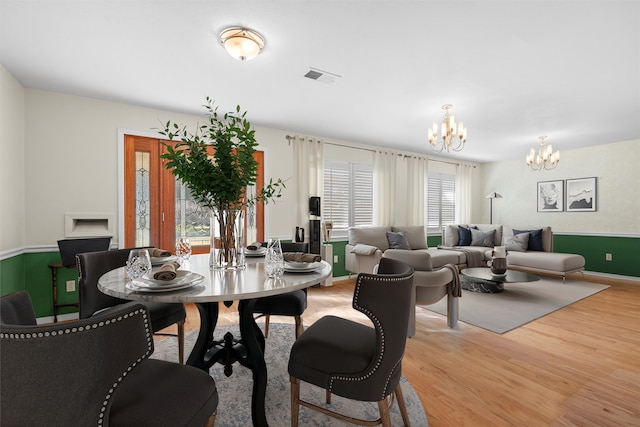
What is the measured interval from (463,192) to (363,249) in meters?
3.59

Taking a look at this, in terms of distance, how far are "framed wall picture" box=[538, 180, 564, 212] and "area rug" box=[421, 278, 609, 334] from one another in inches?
69.1

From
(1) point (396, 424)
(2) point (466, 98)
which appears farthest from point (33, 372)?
(2) point (466, 98)

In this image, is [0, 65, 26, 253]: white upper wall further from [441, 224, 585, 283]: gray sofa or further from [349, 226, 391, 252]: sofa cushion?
[441, 224, 585, 283]: gray sofa

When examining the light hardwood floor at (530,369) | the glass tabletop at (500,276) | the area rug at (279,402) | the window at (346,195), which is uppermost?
the window at (346,195)

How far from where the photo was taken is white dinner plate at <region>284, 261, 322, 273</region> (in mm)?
1604

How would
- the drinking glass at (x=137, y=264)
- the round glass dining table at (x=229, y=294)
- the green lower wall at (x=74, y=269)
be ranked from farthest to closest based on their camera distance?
the green lower wall at (x=74, y=269)
the drinking glass at (x=137, y=264)
the round glass dining table at (x=229, y=294)

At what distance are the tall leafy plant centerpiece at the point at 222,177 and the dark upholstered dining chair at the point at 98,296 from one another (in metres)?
0.51

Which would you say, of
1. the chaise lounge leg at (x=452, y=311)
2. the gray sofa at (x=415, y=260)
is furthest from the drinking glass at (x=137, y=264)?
the chaise lounge leg at (x=452, y=311)

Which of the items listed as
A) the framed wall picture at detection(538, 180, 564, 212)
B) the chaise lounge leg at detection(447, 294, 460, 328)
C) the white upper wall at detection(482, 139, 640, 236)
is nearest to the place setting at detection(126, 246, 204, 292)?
the chaise lounge leg at detection(447, 294, 460, 328)

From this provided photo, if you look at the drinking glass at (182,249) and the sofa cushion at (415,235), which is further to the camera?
the sofa cushion at (415,235)

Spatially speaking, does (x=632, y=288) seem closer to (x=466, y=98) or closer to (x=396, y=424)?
(x=466, y=98)

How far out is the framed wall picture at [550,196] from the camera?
601 centimetres

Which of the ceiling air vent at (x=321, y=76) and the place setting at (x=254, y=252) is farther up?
the ceiling air vent at (x=321, y=76)

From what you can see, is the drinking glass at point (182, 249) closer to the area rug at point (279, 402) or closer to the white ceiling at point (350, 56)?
the area rug at point (279, 402)
